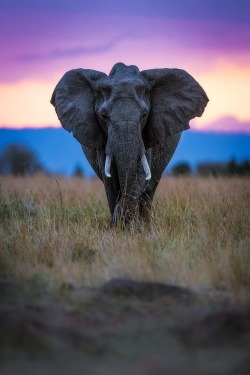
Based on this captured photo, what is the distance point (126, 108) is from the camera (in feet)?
32.1

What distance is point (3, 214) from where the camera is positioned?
1127 centimetres

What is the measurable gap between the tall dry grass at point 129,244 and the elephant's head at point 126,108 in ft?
3.31

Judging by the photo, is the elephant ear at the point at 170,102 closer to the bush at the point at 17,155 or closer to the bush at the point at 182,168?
the bush at the point at 182,168

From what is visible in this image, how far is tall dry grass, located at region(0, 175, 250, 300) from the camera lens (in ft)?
22.7

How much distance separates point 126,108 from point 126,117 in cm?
13

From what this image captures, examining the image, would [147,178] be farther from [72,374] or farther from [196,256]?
[72,374]

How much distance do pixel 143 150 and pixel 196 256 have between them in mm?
2595

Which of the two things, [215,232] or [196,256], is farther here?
[215,232]

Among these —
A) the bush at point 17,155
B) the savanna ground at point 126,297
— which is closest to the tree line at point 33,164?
the bush at point 17,155

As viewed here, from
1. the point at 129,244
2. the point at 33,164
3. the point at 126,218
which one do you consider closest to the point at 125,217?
the point at 126,218

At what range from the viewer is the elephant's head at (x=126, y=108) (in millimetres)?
9789

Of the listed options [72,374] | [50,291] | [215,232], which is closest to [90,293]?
[50,291]

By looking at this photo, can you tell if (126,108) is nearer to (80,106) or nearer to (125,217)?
(80,106)

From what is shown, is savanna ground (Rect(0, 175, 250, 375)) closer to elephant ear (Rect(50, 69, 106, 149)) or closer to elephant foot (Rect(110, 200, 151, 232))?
elephant foot (Rect(110, 200, 151, 232))
